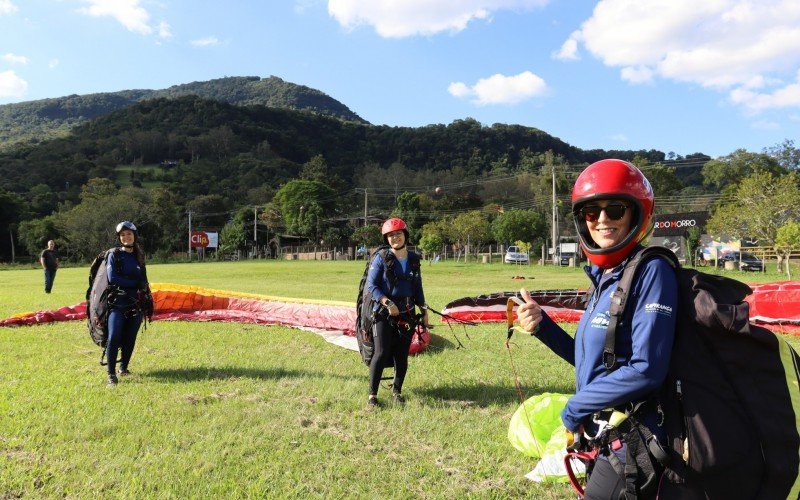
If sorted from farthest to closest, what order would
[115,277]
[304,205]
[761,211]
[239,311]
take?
[304,205] → [761,211] → [239,311] → [115,277]

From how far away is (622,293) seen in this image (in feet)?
6.93

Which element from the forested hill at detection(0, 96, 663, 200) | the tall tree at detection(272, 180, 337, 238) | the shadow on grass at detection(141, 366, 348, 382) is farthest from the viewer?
the forested hill at detection(0, 96, 663, 200)

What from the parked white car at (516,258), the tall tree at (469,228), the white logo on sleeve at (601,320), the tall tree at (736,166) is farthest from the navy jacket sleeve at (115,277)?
the tall tree at (736,166)

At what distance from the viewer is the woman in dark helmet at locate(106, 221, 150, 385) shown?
7383 mm

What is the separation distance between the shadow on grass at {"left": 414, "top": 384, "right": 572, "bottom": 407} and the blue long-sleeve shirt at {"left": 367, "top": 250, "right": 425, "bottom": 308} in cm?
135

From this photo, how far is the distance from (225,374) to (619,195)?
7.19 metres

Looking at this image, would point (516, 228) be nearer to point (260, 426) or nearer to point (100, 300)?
point (100, 300)

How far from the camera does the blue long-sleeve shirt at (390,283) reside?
250 inches

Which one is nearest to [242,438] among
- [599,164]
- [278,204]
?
[599,164]

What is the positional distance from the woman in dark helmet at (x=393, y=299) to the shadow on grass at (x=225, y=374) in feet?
5.29

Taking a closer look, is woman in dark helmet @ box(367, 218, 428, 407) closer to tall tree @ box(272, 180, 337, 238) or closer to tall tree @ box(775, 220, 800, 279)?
tall tree @ box(775, 220, 800, 279)

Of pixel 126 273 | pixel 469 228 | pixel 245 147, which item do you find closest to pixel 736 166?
pixel 469 228

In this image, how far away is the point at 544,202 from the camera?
84938 mm

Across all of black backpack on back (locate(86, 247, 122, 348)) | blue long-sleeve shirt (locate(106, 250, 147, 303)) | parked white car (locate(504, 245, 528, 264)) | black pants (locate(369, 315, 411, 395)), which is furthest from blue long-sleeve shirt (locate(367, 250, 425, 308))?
parked white car (locate(504, 245, 528, 264))
